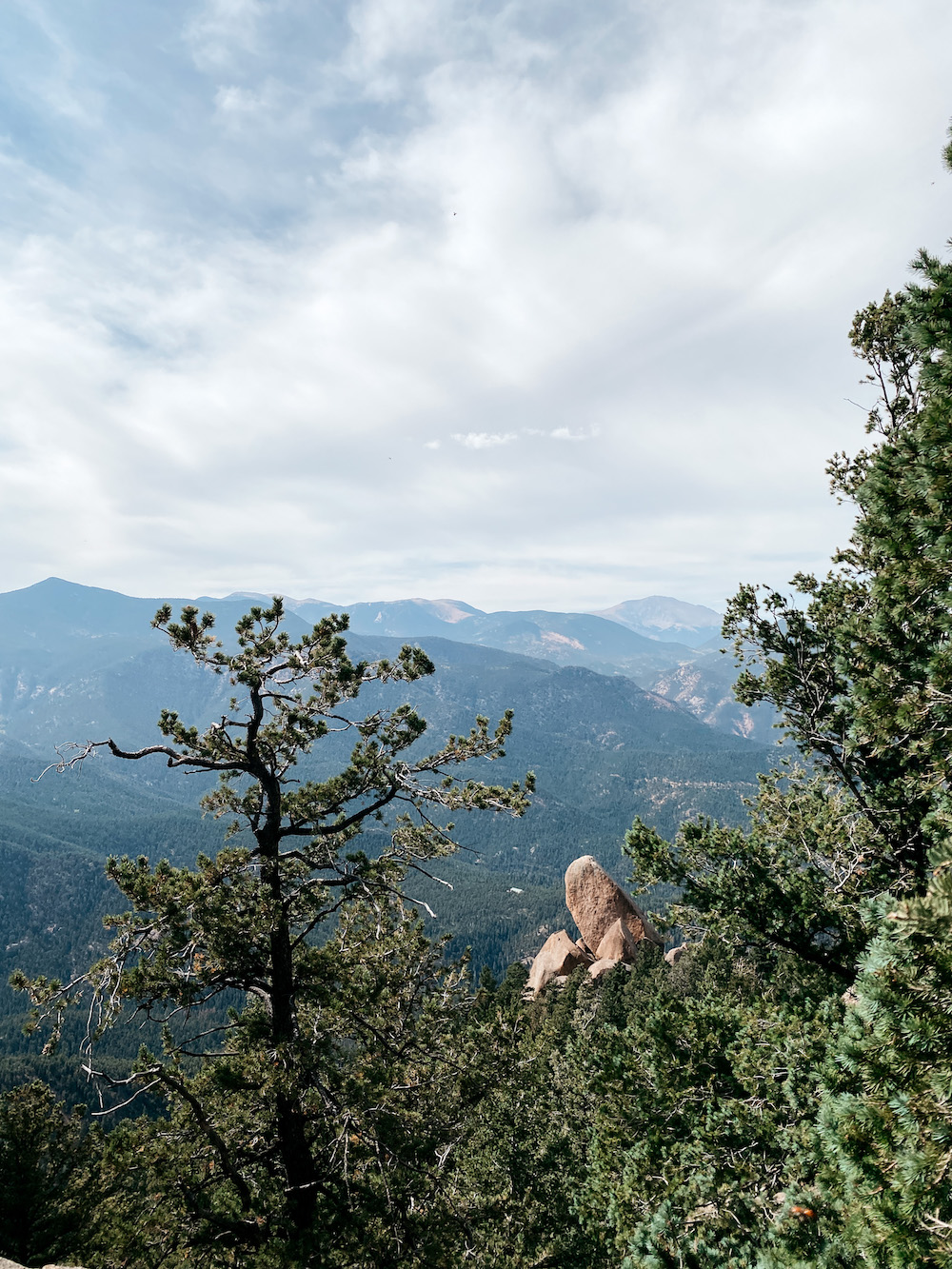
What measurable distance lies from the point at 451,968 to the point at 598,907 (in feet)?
210

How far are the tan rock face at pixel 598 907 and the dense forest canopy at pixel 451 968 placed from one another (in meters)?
60.0

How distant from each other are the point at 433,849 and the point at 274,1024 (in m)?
3.88

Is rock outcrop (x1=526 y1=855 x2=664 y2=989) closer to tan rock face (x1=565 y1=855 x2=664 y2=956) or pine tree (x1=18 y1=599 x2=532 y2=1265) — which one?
tan rock face (x1=565 y1=855 x2=664 y2=956)

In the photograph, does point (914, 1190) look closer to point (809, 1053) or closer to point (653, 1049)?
point (809, 1053)

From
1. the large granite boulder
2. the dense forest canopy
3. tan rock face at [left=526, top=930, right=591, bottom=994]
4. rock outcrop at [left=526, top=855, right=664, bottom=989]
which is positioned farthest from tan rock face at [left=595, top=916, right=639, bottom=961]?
the dense forest canopy

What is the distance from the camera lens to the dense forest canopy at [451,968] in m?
6.80

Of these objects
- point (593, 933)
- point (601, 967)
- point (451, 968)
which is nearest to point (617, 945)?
point (601, 967)

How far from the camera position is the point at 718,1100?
880cm

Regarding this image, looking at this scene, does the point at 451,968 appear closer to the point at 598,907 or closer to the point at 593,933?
the point at 598,907

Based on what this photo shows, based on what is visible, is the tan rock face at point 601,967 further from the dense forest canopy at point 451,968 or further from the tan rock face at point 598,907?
the dense forest canopy at point 451,968

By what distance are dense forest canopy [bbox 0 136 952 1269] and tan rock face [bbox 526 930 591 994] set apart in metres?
54.4

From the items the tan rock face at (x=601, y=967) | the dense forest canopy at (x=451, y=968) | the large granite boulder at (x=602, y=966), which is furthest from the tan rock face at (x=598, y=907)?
the dense forest canopy at (x=451, y=968)

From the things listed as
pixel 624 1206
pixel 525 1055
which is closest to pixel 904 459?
pixel 624 1206

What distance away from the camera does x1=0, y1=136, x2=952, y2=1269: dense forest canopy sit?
680cm
